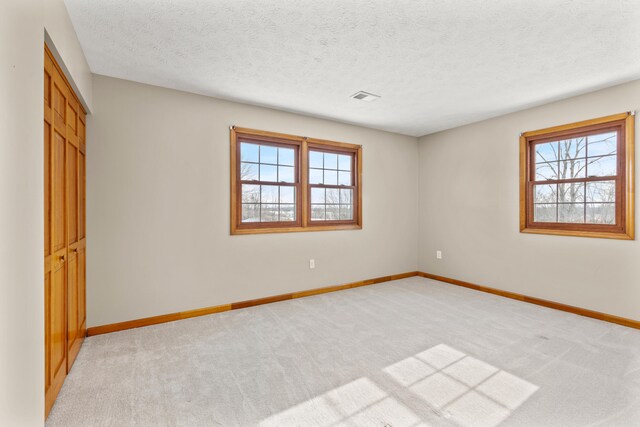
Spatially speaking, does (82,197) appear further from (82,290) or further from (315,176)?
(315,176)

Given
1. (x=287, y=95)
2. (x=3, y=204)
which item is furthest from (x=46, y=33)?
(x=287, y=95)

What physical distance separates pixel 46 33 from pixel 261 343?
8.43 ft

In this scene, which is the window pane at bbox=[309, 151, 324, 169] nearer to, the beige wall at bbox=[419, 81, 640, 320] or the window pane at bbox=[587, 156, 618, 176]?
the beige wall at bbox=[419, 81, 640, 320]

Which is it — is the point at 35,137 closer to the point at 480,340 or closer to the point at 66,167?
the point at 66,167

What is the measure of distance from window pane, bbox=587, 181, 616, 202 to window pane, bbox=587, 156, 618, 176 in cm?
10

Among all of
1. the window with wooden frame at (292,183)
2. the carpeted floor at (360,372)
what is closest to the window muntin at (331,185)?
the window with wooden frame at (292,183)

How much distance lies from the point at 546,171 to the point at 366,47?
9.94 ft

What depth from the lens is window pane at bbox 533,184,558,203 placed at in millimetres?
3812

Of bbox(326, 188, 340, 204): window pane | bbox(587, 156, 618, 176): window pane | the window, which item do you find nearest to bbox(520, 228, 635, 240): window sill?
the window

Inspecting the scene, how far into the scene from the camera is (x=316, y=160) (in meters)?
4.43

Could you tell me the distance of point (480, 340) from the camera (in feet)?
9.05

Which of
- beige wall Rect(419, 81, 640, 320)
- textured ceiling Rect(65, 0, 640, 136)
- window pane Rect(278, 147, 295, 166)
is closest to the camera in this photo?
textured ceiling Rect(65, 0, 640, 136)

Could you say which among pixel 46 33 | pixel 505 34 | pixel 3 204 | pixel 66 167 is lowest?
pixel 3 204

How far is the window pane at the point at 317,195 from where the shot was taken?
4406mm
